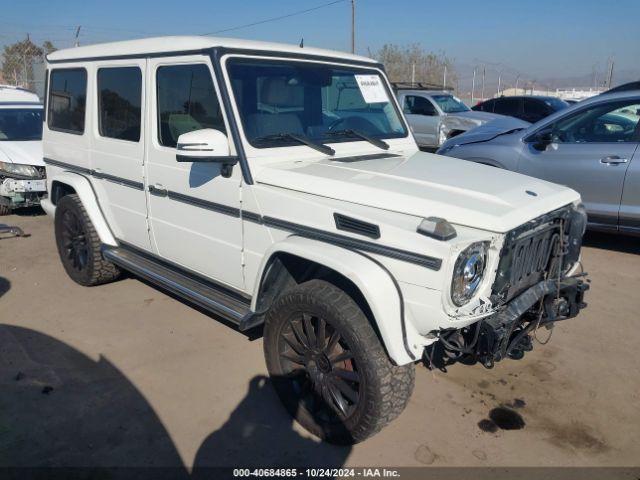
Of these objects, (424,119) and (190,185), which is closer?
(190,185)

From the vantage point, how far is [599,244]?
21.2ft

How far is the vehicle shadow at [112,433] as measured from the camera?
281 centimetres

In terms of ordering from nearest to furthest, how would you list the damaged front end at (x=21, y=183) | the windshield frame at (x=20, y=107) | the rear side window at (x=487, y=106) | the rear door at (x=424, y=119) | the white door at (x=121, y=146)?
the white door at (x=121, y=146) < the damaged front end at (x=21, y=183) < the windshield frame at (x=20, y=107) < the rear door at (x=424, y=119) < the rear side window at (x=487, y=106)

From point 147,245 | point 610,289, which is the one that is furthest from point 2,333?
point 610,289

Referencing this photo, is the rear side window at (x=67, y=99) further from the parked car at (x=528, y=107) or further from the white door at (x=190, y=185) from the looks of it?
the parked car at (x=528, y=107)

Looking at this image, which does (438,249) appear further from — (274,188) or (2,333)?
(2,333)

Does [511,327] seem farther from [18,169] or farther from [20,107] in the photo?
[20,107]

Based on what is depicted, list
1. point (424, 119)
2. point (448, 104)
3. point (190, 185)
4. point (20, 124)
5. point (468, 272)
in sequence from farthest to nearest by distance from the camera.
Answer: point (448, 104) → point (424, 119) → point (20, 124) → point (190, 185) → point (468, 272)

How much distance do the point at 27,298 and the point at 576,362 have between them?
4.67 metres

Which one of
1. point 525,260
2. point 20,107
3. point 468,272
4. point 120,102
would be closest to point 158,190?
point 120,102

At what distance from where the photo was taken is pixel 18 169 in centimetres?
745

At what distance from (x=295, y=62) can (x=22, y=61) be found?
26187 mm

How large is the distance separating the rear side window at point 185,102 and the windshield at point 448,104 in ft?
35.1

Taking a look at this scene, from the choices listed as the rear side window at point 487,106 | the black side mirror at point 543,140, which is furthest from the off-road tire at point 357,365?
the rear side window at point 487,106
